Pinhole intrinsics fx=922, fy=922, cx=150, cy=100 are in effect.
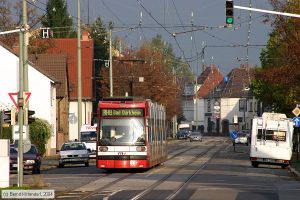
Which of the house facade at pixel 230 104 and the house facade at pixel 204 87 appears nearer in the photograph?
the house facade at pixel 230 104

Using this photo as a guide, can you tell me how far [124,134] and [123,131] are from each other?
0.14 meters

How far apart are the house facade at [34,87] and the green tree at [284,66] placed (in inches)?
675

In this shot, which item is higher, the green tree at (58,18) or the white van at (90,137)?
the green tree at (58,18)

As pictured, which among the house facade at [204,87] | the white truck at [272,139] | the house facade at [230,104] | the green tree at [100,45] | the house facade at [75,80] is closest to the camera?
the white truck at [272,139]

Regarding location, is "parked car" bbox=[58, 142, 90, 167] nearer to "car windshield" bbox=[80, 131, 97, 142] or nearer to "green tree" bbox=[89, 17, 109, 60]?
"car windshield" bbox=[80, 131, 97, 142]

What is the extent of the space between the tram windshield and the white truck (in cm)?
1118

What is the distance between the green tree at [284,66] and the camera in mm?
51719

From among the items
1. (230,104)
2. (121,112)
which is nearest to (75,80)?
(121,112)

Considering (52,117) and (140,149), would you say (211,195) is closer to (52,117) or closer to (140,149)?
(140,149)

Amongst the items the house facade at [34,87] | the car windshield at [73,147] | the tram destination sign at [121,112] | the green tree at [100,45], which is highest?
the green tree at [100,45]

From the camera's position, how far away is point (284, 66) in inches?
2142

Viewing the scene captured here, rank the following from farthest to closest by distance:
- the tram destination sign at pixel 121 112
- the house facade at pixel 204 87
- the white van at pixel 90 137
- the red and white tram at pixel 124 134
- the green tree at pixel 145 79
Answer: the house facade at pixel 204 87, the green tree at pixel 145 79, the white van at pixel 90 137, the tram destination sign at pixel 121 112, the red and white tram at pixel 124 134

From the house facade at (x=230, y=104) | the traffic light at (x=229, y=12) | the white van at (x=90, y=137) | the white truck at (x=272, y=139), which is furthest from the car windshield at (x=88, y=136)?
the house facade at (x=230, y=104)

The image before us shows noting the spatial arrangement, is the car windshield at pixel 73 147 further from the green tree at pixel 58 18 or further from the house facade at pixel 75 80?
the green tree at pixel 58 18
